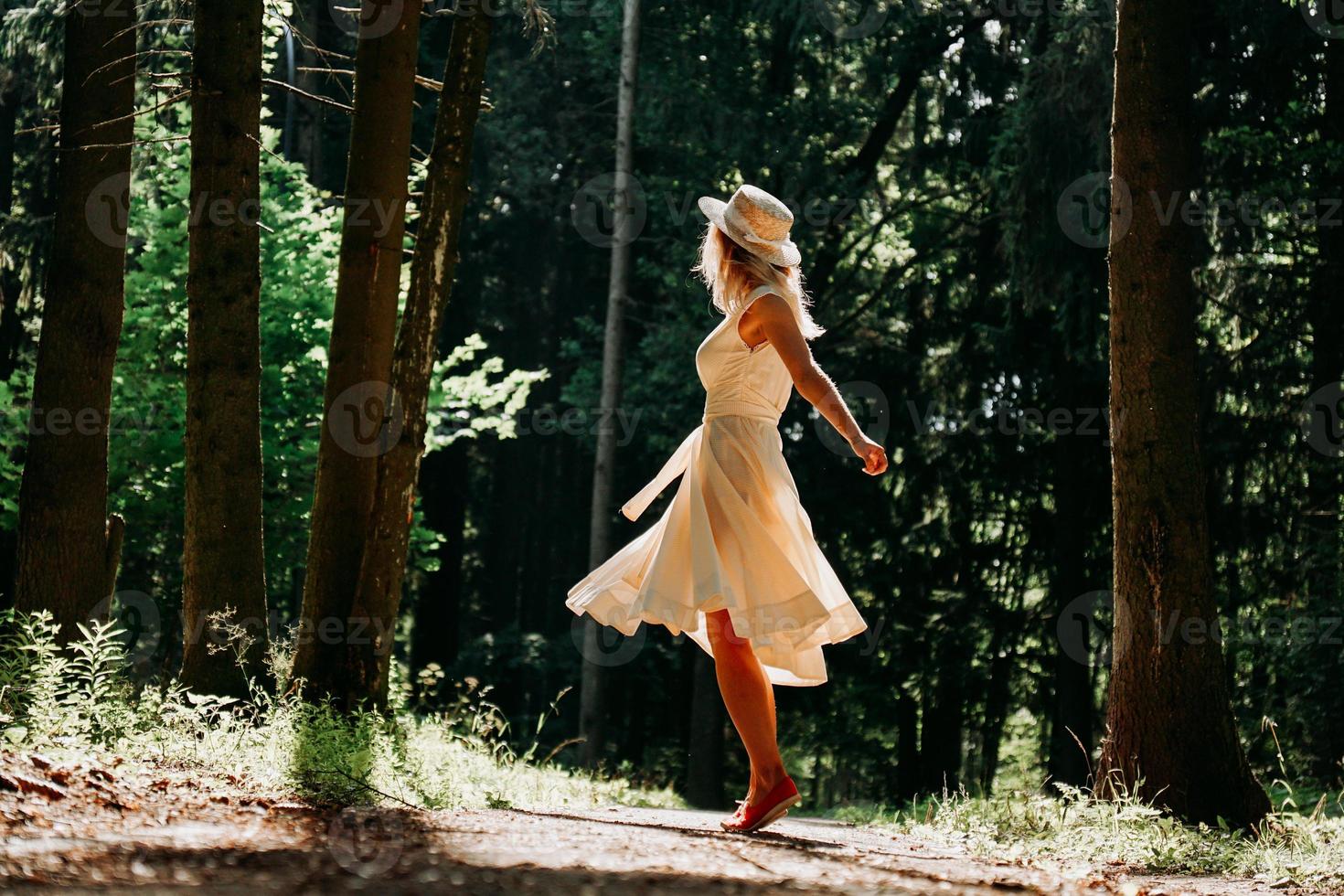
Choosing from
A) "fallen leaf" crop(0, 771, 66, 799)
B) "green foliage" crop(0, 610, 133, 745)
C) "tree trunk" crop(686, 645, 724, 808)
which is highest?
"green foliage" crop(0, 610, 133, 745)

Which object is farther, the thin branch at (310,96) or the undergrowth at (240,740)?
the thin branch at (310,96)

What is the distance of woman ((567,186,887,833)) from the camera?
532cm

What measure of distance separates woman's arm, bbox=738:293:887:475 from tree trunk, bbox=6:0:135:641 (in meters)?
4.70

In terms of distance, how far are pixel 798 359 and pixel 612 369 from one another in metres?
16.6

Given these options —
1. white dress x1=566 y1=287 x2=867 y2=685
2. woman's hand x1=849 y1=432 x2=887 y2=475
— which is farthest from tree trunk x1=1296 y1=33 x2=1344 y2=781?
woman's hand x1=849 y1=432 x2=887 y2=475

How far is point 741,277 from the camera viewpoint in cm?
560

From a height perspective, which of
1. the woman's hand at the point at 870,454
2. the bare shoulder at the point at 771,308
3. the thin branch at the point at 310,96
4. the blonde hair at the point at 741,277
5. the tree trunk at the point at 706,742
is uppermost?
the thin branch at the point at 310,96

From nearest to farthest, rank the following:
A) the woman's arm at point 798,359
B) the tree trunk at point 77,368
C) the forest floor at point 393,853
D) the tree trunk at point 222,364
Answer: the forest floor at point 393,853
the woman's arm at point 798,359
the tree trunk at point 222,364
the tree trunk at point 77,368

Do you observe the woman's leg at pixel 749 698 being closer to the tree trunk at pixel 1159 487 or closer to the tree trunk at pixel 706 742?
the tree trunk at pixel 1159 487

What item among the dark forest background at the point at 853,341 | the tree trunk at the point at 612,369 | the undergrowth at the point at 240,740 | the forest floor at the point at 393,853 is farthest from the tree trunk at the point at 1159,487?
the tree trunk at the point at 612,369

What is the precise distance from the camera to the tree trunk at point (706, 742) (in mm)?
19875

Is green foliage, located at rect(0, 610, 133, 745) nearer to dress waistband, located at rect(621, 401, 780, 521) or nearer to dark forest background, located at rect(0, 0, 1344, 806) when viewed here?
dress waistband, located at rect(621, 401, 780, 521)

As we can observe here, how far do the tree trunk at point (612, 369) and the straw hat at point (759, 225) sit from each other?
1556 centimetres

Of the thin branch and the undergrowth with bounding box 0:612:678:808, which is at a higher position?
the thin branch
